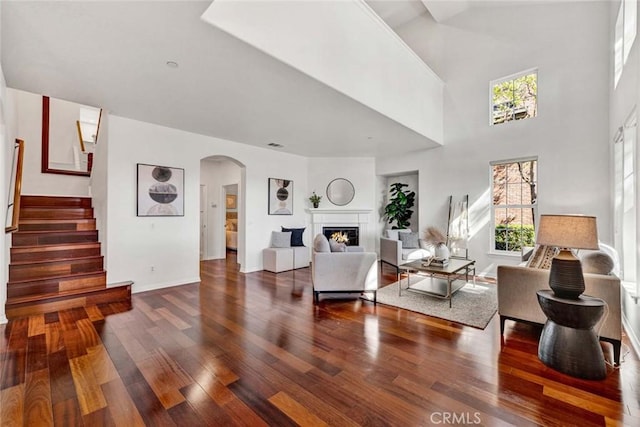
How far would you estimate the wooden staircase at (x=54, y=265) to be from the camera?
11.3 feet

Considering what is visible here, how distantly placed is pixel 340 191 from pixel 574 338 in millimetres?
5459

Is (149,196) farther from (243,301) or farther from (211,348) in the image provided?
(211,348)

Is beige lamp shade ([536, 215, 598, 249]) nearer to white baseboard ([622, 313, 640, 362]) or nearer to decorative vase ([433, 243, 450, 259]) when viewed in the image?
white baseboard ([622, 313, 640, 362])

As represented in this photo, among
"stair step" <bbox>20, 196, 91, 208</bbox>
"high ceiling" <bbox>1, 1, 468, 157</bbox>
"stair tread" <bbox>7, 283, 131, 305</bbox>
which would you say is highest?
"high ceiling" <bbox>1, 1, 468, 157</bbox>

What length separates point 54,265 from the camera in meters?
3.78

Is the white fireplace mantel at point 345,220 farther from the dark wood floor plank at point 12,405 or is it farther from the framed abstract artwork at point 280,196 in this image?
the dark wood floor plank at point 12,405

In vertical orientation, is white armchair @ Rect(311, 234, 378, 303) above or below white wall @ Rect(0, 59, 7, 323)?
below

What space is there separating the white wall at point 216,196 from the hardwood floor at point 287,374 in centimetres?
420

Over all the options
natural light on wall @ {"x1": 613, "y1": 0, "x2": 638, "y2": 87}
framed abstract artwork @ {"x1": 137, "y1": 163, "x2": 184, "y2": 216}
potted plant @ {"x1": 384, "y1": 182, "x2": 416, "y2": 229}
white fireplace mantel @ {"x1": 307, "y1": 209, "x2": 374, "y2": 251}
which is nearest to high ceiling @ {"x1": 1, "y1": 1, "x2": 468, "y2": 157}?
framed abstract artwork @ {"x1": 137, "y1": 163, "x2": 184, "y2": 216}

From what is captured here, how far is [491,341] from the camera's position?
2.65 meters

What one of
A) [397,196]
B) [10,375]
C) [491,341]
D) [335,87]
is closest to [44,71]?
[10,375]

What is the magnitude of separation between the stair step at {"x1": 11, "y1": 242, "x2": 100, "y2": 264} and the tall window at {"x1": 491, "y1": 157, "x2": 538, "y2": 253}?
7076 millimetres

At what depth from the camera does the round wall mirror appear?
713cm

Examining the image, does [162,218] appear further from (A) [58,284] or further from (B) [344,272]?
(B) [344,272]
